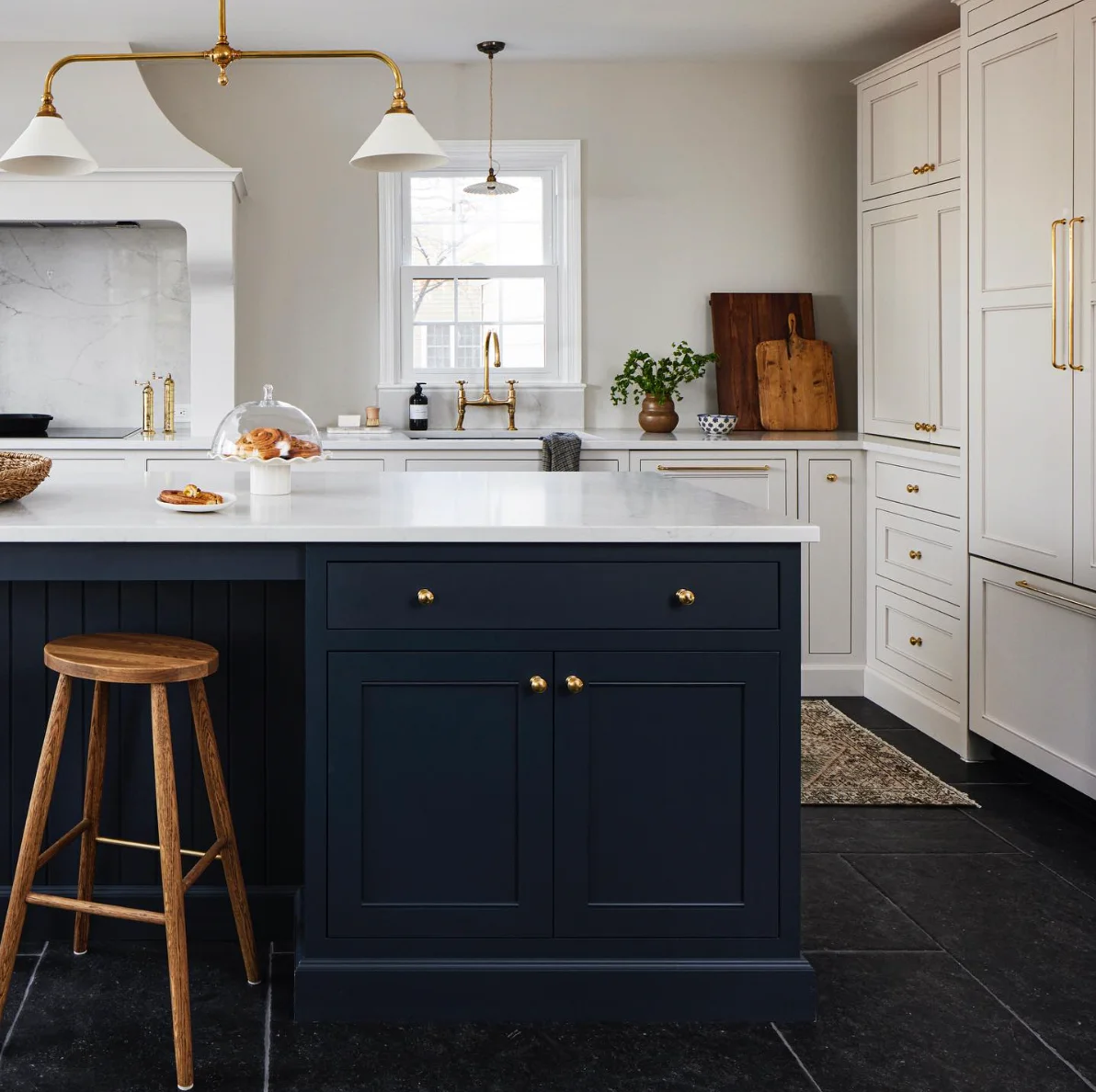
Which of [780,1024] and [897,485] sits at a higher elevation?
[897,485]

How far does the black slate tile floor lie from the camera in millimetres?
2131

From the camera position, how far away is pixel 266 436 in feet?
8.59

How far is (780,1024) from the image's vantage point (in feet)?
7.68

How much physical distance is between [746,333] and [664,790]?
11.4ft

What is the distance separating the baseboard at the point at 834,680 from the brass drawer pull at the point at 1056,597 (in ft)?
4.32

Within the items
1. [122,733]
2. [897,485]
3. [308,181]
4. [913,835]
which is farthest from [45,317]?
[913,835]

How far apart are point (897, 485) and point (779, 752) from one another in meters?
2.48

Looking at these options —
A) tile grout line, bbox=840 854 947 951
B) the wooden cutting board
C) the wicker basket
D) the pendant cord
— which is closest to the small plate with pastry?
the wicker basket

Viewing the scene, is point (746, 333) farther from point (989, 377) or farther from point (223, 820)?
point (223, 820)

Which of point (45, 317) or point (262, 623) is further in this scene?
point (45, 317)

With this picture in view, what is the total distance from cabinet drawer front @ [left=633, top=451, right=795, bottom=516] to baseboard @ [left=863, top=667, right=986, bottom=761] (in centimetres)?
76

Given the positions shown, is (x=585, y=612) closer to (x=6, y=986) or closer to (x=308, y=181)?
(x=6, y=986)

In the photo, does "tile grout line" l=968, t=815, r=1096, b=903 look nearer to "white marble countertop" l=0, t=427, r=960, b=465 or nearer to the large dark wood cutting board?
"white marble countertop" l=0, t=427, r=960, b=465

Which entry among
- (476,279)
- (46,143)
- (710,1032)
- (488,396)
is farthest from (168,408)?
(710,1032)
